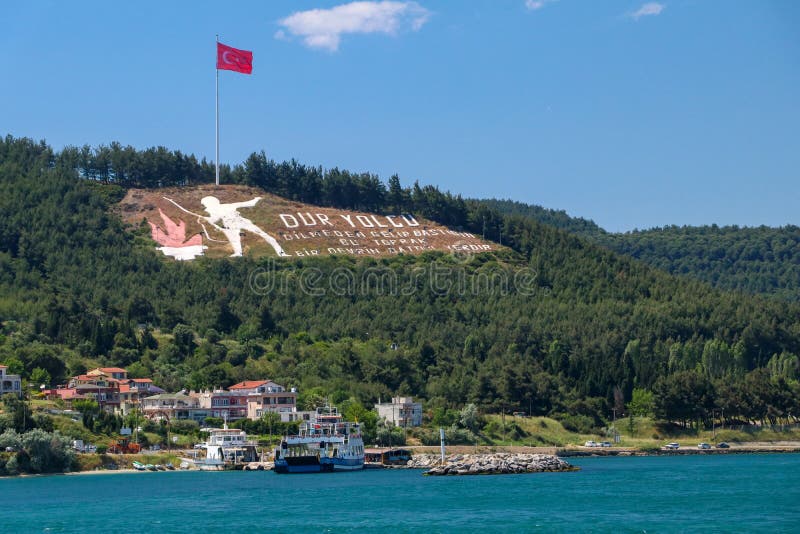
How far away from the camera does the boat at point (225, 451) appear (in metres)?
115

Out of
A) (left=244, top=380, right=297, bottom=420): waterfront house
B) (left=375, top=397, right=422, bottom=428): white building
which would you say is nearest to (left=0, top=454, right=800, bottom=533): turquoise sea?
(left=375, top=397, right=422, bottom=428): white building

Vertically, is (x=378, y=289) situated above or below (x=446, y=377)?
above

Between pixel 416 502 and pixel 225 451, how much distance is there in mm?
40046

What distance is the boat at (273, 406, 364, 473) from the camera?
373 feet

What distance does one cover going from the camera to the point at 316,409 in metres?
127

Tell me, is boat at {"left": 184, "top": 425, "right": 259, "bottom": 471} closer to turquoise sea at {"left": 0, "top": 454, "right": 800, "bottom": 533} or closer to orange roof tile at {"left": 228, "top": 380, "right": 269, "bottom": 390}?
turquoise sea at {"left": 0, "top": 454, "right": 800, "bottom": 533}

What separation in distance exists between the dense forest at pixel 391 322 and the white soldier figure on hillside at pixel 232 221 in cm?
700

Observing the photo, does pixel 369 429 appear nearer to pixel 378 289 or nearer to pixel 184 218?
pixel 378 289

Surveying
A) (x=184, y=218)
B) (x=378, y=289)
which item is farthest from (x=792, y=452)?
Result: (x=184, y=218)

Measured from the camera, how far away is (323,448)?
378 feet

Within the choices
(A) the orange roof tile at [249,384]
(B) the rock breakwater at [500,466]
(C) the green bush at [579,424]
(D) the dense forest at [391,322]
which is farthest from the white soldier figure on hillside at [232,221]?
(B) the rock breakwater at [500,466]

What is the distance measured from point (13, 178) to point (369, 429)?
90.0 meters

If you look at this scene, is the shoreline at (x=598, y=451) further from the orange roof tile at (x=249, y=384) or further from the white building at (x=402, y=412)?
the orange roof tile at (x=249, y=384)

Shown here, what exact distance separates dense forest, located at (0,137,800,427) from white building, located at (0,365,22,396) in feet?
21.8
